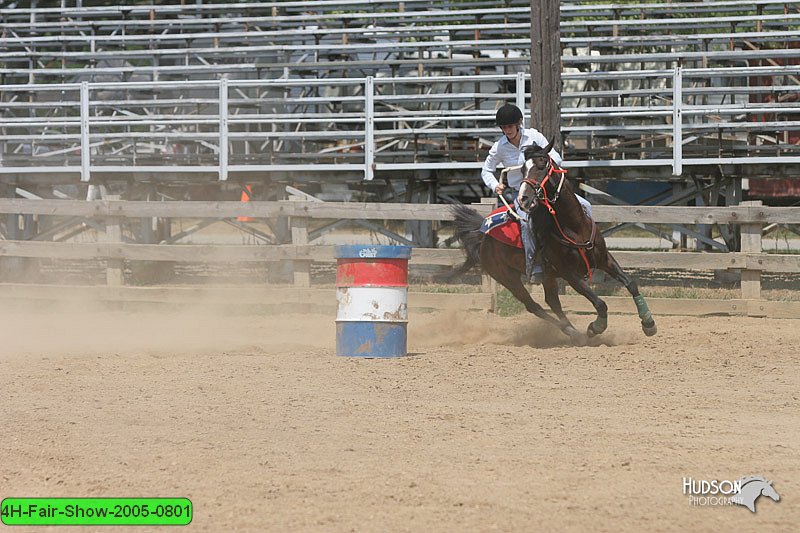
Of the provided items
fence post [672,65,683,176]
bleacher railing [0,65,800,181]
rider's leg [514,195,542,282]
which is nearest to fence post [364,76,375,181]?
bleacher railing [0,65,800,181]

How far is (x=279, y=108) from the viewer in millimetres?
20531

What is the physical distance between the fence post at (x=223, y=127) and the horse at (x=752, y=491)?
12882 millimetres

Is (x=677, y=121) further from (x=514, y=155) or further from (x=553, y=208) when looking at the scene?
(x=553, y=208)

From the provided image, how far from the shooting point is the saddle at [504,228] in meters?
10.7

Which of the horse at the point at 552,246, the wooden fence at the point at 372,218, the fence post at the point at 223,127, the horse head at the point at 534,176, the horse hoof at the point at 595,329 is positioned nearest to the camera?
the horse head at the point at 534,176

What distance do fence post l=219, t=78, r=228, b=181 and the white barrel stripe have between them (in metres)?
7.97

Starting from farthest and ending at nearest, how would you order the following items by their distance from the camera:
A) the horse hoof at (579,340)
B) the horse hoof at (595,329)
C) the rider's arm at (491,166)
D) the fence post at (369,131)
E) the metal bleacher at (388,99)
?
the fence post at (369,131) → the metal bleacher at (388,99) → the horse hoof at (579,340) → the rider's arm at (491,166) → the horse hoof at (595,329)

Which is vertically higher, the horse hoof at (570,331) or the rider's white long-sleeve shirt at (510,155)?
the rider's white long-sleeve shirt at (510,155)

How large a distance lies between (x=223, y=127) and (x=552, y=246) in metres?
8.13

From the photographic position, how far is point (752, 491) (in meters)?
5.12

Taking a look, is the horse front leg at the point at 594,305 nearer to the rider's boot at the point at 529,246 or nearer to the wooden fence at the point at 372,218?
the rider's boot at the point at 529,246

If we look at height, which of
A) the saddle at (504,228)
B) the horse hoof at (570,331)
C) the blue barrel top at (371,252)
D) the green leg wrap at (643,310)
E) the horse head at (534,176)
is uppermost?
the horse head at (534,176)

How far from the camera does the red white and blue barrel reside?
9648mm

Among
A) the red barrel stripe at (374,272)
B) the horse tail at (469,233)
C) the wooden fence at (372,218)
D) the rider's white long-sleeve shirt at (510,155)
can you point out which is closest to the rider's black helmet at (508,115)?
the rider's white long-sleeve shirt at (510,155)
